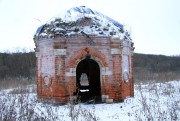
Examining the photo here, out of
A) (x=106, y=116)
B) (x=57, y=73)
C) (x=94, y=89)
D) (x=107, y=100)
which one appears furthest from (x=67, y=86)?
(x=94, y=89)

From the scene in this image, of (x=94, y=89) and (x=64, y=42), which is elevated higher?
(x=64, y=42)

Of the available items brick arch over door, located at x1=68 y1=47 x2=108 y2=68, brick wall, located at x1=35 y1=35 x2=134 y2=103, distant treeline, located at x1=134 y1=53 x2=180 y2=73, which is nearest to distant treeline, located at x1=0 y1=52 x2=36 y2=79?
distant treeline, located at x1=134 y1=53 x2=180 y2=73

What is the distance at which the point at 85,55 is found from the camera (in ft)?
38.7

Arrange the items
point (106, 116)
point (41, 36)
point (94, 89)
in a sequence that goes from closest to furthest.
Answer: point (106, 116) → point (41, 36) → point (94, 89)

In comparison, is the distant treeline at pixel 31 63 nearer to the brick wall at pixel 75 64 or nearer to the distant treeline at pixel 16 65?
the distant treeline at pixel 16 65

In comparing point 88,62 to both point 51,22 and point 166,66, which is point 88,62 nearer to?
point 51,22

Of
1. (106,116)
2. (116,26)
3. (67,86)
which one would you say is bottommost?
(106,116)

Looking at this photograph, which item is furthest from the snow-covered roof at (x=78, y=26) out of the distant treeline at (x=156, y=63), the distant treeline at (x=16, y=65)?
the distant treeline at (x=156, y=63)

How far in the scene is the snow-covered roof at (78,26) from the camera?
1181 cm

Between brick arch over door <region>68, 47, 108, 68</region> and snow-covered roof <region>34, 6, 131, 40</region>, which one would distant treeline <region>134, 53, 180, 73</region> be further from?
brick arch over door <region>68, 47, 108, 68</region>

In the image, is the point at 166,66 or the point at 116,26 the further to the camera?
the point at 166,66

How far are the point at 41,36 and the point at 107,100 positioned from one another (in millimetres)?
3839

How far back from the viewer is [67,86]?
38.0ft

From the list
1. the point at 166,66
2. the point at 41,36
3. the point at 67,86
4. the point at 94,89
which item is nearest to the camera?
the point at 67,86
